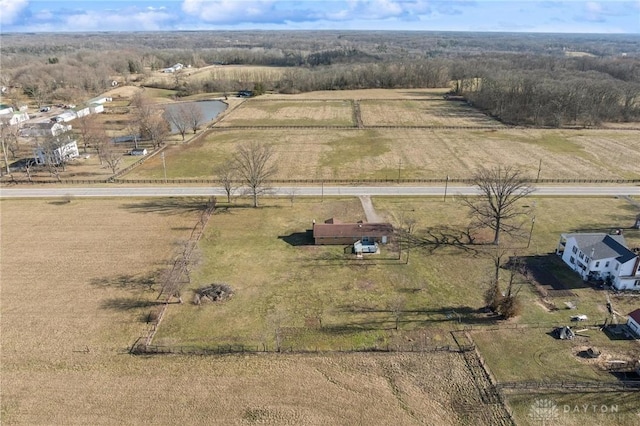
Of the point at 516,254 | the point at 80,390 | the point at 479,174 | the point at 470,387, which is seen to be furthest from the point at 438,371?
the point at 479,174

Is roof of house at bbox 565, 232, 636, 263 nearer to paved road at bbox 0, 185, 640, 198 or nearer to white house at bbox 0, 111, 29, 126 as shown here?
paved road at bbox 0, 185, 640, 198

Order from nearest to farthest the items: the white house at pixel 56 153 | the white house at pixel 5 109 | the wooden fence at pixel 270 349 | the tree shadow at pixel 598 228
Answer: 1. the wooden fence at pixel 270 349
2. the tree shadow at pixel 598 228
3. the white house at pixel 56 153
4. the white house at pixel 5 109

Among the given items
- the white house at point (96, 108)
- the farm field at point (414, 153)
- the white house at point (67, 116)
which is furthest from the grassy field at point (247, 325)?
the white house at point (96, 108)

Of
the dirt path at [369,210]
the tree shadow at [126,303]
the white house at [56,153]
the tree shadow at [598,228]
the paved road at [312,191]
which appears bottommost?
the tree shadow at [126,303]

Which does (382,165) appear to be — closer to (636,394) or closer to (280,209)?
(280,209)

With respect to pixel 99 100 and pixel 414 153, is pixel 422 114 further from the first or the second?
pixel 99 100

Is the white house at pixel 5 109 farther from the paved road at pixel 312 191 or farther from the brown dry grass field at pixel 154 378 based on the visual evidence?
the brown dry grass field at pixel 154 378

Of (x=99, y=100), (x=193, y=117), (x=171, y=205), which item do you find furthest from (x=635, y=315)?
(x=99, y=100)

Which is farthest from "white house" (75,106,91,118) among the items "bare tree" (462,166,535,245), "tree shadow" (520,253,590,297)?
"tree shadow" (520,253,590,297)
